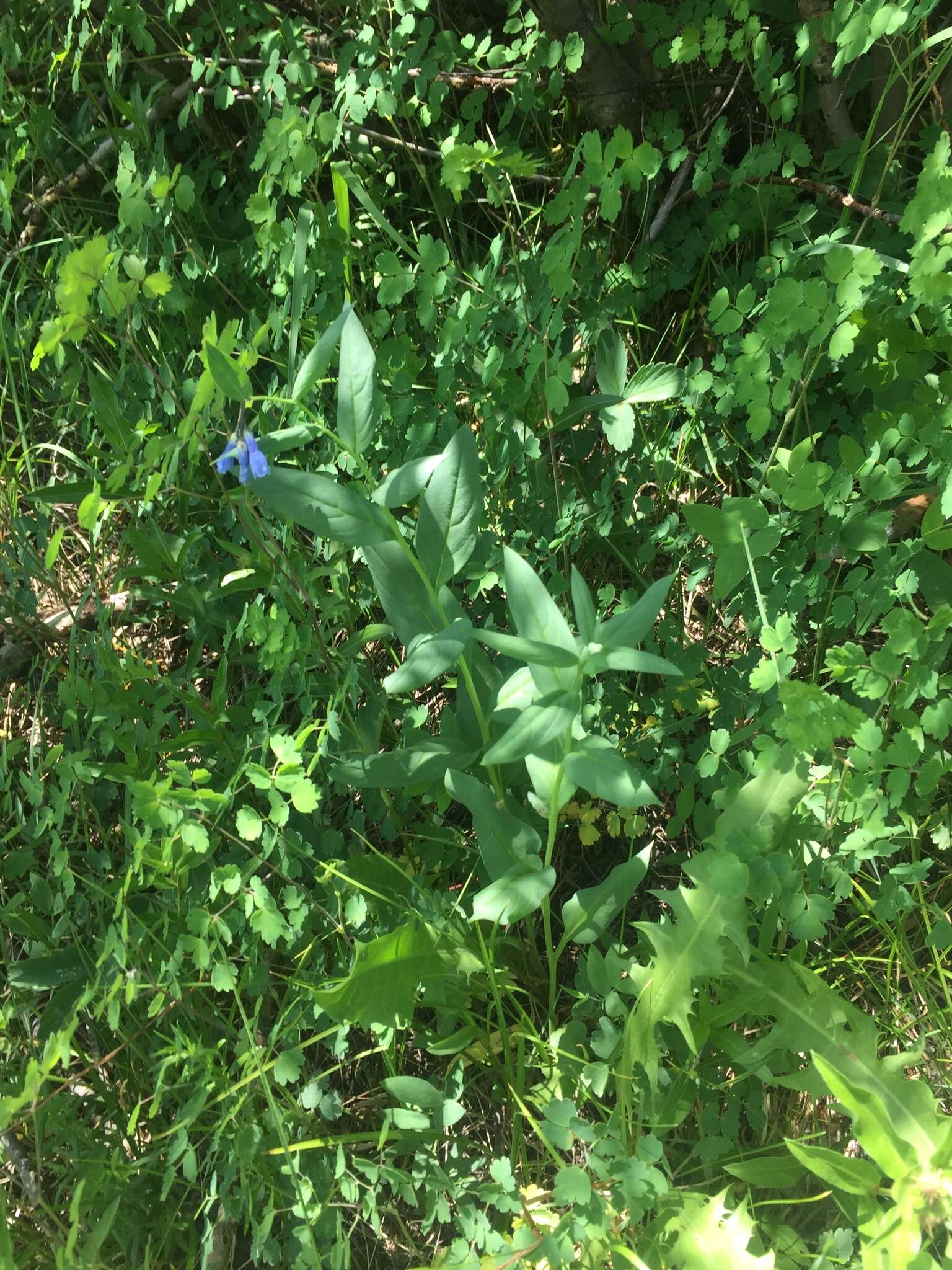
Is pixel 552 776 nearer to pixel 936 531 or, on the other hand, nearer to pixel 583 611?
pixel 583 611

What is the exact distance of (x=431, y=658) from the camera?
1104 mm

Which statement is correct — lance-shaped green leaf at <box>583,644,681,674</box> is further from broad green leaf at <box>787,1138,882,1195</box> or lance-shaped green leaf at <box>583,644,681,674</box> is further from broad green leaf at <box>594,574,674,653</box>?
broad green leaf at <box>787,1138,882,1195</box>

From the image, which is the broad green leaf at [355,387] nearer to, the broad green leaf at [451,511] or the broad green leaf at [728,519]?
the broad green leaf at [451,511]

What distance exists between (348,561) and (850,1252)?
1055 millimetres

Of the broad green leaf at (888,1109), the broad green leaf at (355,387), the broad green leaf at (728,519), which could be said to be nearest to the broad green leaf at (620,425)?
the broad green leaf at (728,519)

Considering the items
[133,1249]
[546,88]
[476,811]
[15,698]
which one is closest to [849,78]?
[546,88]

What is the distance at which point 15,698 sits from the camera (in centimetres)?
183

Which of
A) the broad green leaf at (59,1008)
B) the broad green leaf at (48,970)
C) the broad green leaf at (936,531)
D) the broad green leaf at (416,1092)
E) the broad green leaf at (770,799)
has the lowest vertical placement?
the broad green leaf at (59,1008)

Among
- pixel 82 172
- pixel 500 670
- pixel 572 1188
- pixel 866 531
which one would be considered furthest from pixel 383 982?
pixel 82 172

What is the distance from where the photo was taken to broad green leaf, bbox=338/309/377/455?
109 centimetres

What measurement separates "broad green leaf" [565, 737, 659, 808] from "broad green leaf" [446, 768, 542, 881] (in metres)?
0.14

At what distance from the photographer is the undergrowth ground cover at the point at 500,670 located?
43.4 inches

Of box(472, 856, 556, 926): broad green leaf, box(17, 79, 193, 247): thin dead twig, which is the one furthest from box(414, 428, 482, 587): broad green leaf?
box(17, 79, 193, 247): thin dead twig

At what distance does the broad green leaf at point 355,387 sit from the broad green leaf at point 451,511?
0.10 meters
